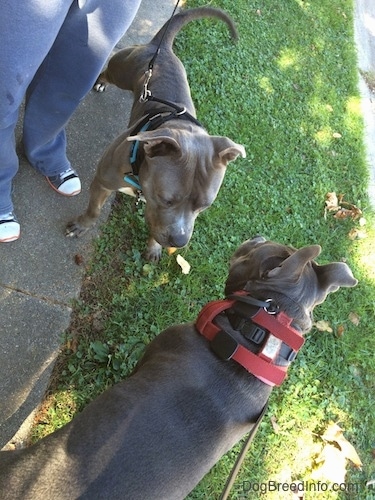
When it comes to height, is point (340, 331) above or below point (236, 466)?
below

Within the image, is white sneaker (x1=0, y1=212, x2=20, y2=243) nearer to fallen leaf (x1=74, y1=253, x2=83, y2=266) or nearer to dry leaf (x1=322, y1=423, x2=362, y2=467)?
fallen leaf (x1=74, y1=253, x2=83, y2=266)

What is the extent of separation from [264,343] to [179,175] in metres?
1.26

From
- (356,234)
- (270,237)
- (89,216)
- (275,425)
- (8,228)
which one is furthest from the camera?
(356,234)

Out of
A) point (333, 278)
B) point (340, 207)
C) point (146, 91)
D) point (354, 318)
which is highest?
point (146, 91)

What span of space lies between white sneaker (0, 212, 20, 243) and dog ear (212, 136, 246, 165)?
1.58 metres

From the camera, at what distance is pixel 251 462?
397 centimetres

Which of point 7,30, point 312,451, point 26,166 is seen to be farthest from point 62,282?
point 312,451

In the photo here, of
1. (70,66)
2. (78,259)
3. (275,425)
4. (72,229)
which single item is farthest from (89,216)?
(275,425)

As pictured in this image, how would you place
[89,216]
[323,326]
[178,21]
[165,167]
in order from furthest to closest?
[323,326]
[178,21]
[89,216]
[165,167]

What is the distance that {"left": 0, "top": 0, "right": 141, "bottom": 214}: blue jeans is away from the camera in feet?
7.33

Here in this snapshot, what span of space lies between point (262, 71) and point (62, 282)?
3.96 metres

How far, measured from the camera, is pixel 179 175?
3303 mm

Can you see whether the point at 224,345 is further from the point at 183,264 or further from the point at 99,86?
the point at 99,86

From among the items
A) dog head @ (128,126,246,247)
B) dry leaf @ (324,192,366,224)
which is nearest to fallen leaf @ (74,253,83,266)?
dog head @ (128,126,246,247)
